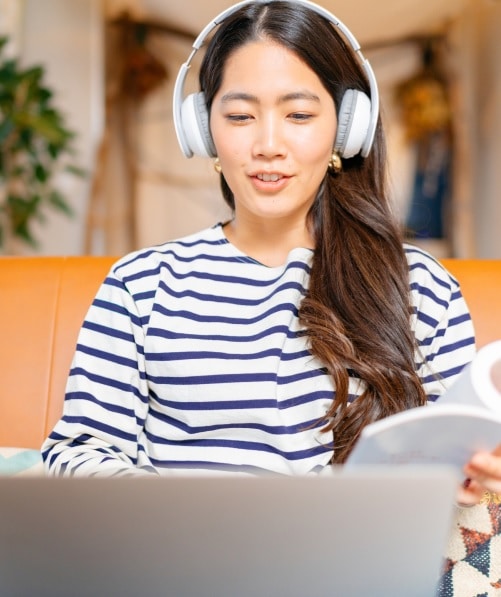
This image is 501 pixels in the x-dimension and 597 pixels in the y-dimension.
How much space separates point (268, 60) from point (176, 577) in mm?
759

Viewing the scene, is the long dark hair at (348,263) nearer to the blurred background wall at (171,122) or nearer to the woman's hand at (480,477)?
the woman's hand at (480,477)

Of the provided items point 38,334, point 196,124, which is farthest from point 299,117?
point 38,334

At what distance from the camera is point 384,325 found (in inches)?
44.9

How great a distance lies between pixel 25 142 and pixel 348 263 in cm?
198

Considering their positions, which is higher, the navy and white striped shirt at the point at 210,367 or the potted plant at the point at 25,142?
the potted plant at the point at 25,142

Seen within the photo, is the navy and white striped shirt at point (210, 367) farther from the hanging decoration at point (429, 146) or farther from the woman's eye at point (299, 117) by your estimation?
the hanging decoration at point (429, 146)

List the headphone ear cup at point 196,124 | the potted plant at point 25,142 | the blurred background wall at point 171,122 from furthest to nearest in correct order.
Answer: the blurred background wall at point 171,122 < the potted plant at point 25,142 < the headphone ear cup at point 196,124

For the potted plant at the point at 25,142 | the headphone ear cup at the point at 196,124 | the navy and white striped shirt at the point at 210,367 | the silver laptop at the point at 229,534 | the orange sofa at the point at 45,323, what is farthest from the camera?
the potted plant at the point at 25,142

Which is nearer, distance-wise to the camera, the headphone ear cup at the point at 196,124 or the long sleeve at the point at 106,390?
the long sleeve at the point at 106,390

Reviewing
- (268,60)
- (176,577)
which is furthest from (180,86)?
(176,577)

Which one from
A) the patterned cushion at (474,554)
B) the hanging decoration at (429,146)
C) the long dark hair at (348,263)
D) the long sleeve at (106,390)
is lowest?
the patterned cushion at (474,554)

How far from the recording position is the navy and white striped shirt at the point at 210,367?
109cm

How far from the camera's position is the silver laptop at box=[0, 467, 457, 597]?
0.54m

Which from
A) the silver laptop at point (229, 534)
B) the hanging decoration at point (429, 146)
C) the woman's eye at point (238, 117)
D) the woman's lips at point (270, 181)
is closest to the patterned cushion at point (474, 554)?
the silver laptop at point (229, 534)
